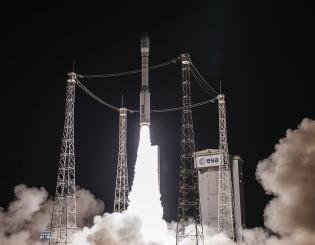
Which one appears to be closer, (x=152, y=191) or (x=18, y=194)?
(x=152, y=191)

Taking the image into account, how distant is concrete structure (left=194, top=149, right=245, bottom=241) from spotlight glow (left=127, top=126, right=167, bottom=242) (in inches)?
873

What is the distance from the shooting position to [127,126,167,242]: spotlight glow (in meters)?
54.1

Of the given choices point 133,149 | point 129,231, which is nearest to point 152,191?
point 129,231

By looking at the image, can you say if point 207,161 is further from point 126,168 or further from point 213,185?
point 126,168

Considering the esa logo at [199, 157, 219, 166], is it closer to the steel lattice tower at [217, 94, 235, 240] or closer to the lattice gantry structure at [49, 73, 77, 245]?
the steel lattice tower at [217, 94, 235, 240]

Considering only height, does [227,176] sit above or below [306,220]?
above

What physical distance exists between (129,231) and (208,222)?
28900 mm

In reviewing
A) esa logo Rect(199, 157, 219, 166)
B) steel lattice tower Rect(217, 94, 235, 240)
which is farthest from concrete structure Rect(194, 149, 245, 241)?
steel lattice tower Rect(217, 94, 235, 240)

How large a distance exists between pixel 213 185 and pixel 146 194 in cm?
2497

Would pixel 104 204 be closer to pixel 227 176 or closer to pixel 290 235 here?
pixel 227 176

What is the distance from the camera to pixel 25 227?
219ft

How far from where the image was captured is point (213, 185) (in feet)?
256

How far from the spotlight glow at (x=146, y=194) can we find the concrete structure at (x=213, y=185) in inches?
873

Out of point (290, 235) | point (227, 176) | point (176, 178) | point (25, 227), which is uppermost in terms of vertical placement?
point (176, 178)
